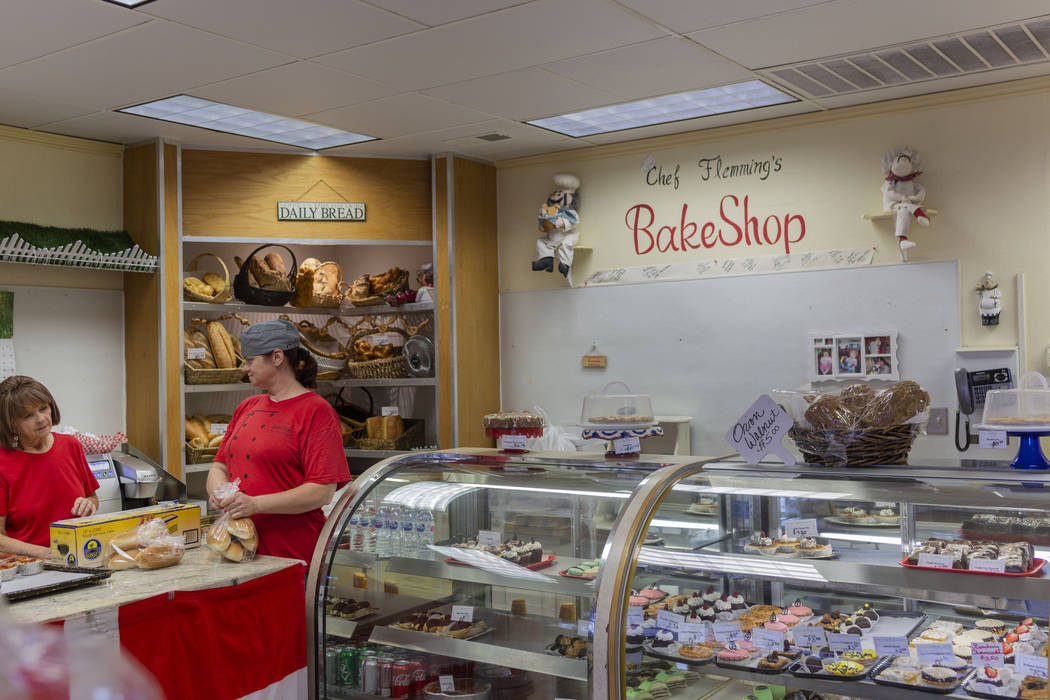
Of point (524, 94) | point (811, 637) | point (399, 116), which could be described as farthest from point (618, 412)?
point (399, 116)

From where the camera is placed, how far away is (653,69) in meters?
4.28

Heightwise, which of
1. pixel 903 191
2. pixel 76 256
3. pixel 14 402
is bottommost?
pixel 14 402

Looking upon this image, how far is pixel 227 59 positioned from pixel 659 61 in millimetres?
1894

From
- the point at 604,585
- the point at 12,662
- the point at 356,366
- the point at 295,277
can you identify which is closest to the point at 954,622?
the point at 604,585

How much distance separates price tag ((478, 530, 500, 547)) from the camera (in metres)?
2.81

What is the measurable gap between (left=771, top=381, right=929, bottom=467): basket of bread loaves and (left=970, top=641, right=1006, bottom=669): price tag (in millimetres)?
489

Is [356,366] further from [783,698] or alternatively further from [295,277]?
[783,698]

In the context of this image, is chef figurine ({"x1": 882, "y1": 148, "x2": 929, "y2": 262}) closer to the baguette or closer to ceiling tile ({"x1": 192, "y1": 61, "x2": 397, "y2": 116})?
ceiling tile ({"x1": 192, "y1": 61, "x2": 397, "y2": 116})

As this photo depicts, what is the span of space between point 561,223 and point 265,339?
122 inches

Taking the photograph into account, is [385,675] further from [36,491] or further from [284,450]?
[36,491]

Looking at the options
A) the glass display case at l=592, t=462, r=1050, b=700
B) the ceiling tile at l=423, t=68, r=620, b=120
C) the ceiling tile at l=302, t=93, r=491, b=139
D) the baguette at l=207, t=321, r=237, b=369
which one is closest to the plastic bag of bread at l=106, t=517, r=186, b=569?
the glass display case at l=592, t=462, r=1050, b=700

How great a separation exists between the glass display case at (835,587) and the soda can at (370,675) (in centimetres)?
89

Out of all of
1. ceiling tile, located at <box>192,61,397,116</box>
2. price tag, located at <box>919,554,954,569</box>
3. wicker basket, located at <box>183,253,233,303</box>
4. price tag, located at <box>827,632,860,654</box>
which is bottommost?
price tag, located at <box>827,632,860,654</box>

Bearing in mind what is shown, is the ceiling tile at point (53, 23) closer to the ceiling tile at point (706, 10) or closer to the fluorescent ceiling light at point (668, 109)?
the ceiling tile at point (706, 10)
